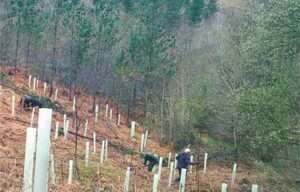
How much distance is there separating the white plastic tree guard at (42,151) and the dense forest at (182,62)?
14.2m

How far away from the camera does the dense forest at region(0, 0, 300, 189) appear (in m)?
18.5

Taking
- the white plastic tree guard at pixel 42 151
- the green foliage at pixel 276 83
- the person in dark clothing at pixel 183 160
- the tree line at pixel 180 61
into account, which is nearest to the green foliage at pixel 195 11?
the tree line at pixel 180 61

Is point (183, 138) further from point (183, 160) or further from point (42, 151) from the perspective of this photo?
point (42, 151)

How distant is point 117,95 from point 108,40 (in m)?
5.06

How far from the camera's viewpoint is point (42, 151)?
4.51 meters

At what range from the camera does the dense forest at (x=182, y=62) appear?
1855 centimetres

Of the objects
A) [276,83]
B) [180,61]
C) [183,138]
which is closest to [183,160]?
[276,83]

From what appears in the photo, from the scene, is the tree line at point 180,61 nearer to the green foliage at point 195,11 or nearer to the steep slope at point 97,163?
the green foliage at point 195,11

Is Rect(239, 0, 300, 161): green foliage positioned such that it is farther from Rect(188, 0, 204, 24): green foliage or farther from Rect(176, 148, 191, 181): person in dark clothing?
Rect(188, 0, 204, 24): green foliage

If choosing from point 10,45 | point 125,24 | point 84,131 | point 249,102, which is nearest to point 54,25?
point 10,45

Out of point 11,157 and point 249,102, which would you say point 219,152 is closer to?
point 249,102

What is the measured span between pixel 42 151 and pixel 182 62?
39.9 m

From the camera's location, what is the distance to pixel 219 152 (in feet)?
99.9

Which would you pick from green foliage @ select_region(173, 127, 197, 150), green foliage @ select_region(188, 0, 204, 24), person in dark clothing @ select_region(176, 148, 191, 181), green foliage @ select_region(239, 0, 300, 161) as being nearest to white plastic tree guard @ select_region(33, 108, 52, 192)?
green foliage @ select_region(239, 0, 300, 161)
